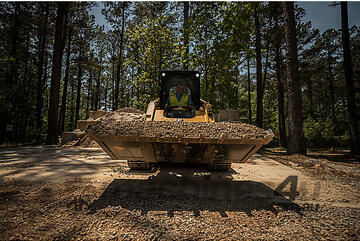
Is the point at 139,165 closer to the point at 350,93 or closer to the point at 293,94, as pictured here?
the point at 293,94

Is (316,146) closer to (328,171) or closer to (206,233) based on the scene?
(328,171)

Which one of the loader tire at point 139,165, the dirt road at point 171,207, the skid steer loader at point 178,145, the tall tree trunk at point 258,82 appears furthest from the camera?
the tall tree trunk at point 258,82

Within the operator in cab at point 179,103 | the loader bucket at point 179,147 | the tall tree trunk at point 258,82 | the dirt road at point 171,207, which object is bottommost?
the dirt road at point 171,207

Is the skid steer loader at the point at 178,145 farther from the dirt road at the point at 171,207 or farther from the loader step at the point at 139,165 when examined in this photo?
the dirt road at the point at 171,207

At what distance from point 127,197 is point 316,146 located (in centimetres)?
2291

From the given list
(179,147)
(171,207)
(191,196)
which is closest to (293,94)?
(179,147)

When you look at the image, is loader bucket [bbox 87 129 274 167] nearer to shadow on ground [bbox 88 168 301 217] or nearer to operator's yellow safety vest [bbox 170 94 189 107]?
shadow on ground [bbox 88 168 301 217]

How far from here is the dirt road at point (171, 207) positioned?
152 cm

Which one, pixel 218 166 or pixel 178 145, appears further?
pixel 218 166

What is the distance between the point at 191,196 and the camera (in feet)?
7.31

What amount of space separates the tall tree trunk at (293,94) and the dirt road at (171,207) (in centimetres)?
342

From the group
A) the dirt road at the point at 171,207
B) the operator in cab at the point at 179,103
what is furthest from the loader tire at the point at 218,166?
the operator in cab at the point at 179,103

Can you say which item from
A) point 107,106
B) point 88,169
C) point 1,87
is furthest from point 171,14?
point 107,106

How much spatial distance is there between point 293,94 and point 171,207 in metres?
6.38
